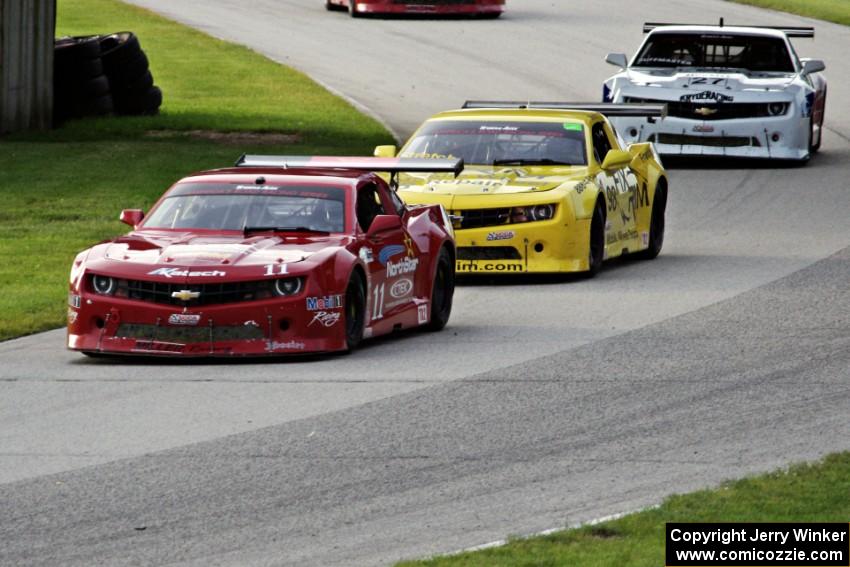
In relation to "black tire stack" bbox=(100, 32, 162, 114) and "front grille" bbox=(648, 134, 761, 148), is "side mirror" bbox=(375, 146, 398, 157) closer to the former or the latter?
"front grille" bbox=(648, 134, 761, 148)

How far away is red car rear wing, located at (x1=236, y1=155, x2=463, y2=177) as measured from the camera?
47.3 feet

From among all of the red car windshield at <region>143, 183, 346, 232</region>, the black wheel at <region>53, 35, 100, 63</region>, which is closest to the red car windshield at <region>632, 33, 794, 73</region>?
the black wheel at <region>53, 35, 100, 63</region>

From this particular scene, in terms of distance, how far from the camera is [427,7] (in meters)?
43.1

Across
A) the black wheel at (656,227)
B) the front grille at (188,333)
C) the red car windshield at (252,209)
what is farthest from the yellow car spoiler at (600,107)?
the front grille at (188,333)

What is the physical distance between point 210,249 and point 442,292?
88.9 inches

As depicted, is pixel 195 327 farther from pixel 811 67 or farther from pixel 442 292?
pixel 811 67

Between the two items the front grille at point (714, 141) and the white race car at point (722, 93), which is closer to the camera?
the white race car at point (722, 93)

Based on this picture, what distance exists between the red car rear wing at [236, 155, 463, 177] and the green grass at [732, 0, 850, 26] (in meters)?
32.5

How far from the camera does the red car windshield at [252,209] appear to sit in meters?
13.2

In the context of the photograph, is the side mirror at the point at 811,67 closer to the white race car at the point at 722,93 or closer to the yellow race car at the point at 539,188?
the white race car at the point at 722,93

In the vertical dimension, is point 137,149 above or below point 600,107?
below

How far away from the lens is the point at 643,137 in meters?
24.7

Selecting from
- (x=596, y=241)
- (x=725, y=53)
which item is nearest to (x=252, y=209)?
(x=596, y=241)

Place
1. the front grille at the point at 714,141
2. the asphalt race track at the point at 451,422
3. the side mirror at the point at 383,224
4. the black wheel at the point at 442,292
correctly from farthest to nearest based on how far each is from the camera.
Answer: the front grille at the point at 714,141, the black wheel at the point at 442,292, the side mirror at the point at 383,224, the asphalt race track at the point at 451,422
